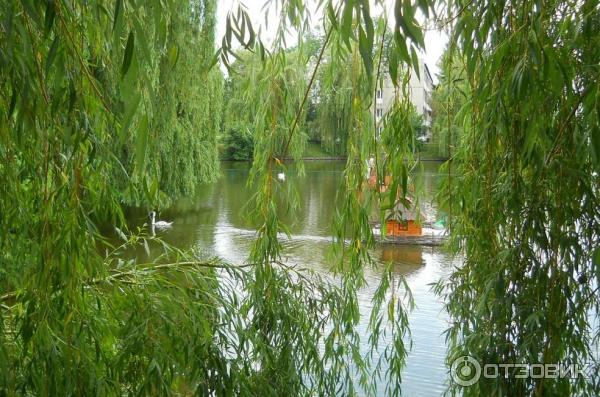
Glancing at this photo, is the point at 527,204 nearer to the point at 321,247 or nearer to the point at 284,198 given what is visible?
the point at 284,198

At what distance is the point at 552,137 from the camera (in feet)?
3.68

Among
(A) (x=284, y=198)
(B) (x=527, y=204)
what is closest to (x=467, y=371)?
(B) (x=527, y=204)

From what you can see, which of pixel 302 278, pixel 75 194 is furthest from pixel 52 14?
pixel 302 278

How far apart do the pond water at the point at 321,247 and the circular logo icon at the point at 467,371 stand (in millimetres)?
271

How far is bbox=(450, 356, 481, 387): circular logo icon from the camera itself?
1.28 m

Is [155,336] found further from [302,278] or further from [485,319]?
[485,319]

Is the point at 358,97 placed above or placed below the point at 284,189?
above

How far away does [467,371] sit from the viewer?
1335mm

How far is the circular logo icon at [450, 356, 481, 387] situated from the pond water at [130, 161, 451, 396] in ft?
0.89

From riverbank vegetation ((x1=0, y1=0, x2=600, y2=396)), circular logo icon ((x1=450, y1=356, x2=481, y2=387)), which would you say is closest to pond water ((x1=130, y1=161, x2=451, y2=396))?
riverbank vegetation ((x1=0, y1=0, x2=600, y2=396))

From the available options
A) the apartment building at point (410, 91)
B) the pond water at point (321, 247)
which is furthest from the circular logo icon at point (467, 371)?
the apartment building at point (410, 91)

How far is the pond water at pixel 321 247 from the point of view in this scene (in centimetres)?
337

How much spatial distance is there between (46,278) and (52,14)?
50cm

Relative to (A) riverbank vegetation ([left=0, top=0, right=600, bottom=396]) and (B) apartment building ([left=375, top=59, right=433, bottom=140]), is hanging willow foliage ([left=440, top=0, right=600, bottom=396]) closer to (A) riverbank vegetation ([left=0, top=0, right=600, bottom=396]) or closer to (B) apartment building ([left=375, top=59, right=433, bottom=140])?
(A) riverbank vegetation ([left=0, top=0, right=600, bottom=396])
